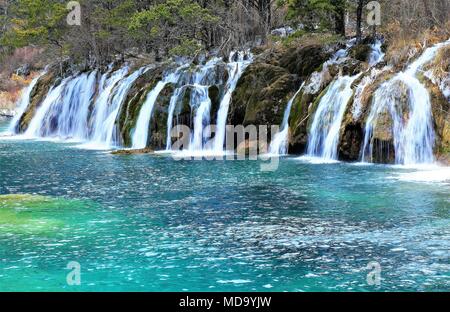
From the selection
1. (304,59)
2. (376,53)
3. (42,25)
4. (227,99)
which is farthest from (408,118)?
(42,25)

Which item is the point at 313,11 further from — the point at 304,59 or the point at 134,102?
the point at 134,102

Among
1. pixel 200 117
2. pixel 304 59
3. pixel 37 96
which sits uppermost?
pixel 304 59

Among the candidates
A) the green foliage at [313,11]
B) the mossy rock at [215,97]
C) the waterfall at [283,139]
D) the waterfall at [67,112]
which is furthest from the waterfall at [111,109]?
the waterfall at [283,139]

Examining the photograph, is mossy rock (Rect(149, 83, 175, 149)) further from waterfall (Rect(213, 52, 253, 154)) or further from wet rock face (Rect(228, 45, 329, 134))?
wet rock face (Rect(228, 45, 329, 134))

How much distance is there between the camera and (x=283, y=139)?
2717cm

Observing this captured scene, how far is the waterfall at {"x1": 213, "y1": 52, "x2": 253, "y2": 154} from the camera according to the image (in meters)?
29.3

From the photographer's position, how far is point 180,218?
14.0 meters

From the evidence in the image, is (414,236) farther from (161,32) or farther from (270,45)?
(161,32)

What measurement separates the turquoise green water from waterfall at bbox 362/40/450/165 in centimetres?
145

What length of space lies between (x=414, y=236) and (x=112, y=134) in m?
25.0

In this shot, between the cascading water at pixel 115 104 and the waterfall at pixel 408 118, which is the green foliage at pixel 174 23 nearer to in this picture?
the cascading water at pixel 115 104

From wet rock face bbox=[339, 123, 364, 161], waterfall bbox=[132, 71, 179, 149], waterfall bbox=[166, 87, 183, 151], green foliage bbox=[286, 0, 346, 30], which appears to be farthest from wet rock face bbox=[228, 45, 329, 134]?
wet rock face bbox=[339, 123, 364, 161]

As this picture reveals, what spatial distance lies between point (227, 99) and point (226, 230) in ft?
60.5

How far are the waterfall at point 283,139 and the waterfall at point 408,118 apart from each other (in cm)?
444
